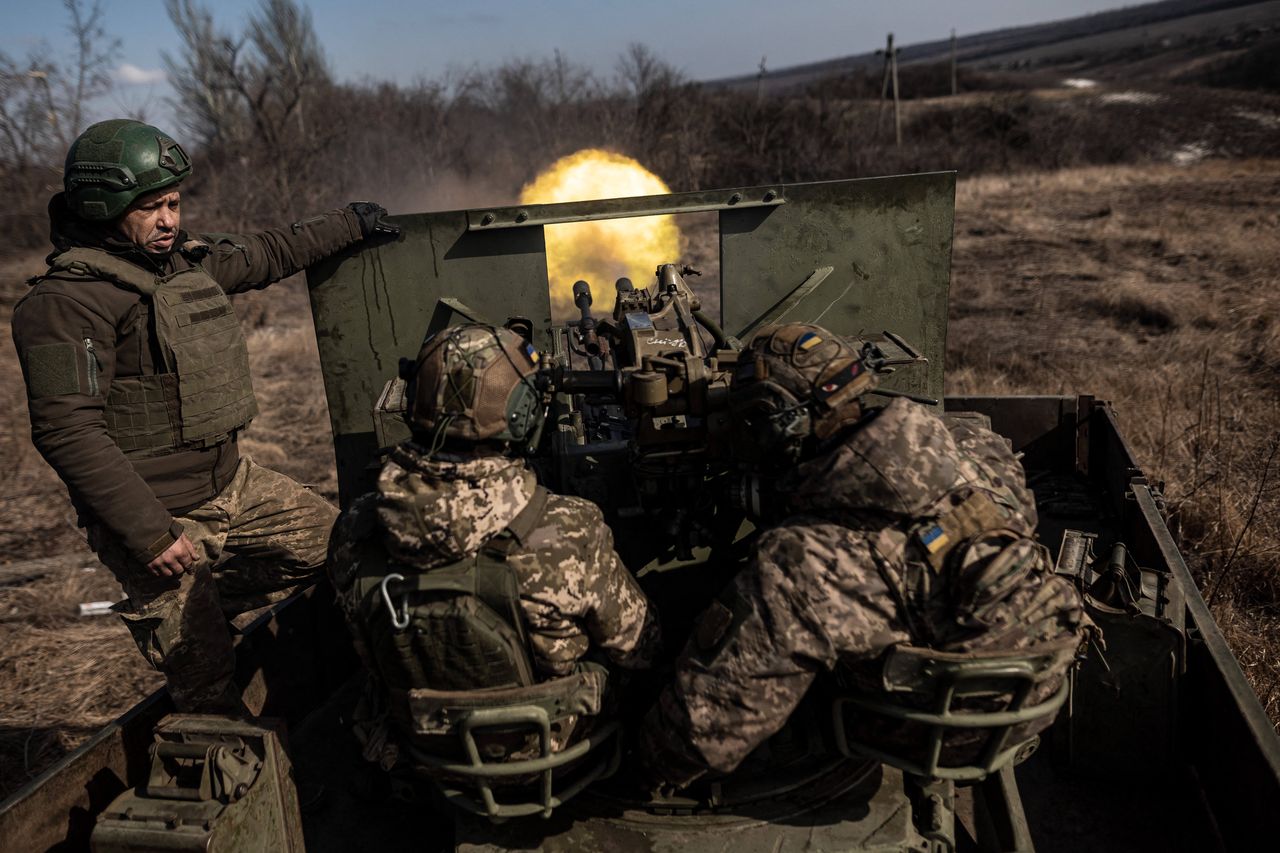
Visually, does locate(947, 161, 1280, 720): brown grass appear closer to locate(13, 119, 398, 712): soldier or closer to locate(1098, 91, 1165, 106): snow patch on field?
locate(13, 119, 398, 712): soldier

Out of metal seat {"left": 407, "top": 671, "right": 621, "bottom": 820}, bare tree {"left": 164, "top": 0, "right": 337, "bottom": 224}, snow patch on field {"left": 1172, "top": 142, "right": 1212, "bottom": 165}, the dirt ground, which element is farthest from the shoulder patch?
snow patch on field {"left": 1172, "top": 142, "right": 1212, "bottom": 165}

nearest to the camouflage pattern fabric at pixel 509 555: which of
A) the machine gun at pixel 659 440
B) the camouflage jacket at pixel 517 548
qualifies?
the camouflage jacket at pixel 517 548

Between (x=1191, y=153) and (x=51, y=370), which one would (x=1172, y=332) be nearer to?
(x=51, y=370)

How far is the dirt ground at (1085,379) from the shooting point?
16.7 feet

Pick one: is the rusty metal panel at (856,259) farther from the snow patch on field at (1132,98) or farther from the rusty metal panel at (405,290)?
the snow patch on field at (1132,98)

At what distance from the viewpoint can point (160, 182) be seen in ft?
10.5

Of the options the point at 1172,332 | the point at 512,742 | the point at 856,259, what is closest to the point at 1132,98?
the point at 1172,332

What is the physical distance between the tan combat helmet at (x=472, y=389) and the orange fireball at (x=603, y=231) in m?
4.10

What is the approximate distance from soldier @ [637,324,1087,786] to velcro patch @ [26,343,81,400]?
7.01 feet

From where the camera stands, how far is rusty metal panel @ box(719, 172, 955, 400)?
4.45m

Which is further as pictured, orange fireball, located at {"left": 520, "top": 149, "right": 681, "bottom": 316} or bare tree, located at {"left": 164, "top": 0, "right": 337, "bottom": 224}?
bare tree, located at {"left": 164, "top": 0, "right": 337, "bottom": 224}

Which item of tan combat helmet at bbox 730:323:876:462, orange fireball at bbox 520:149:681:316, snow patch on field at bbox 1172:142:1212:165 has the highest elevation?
snow patch on field at bbox 1172:142:1212:165

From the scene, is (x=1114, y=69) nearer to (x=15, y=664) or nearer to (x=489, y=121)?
(x=489, y=121)

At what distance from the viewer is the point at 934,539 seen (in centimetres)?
235
